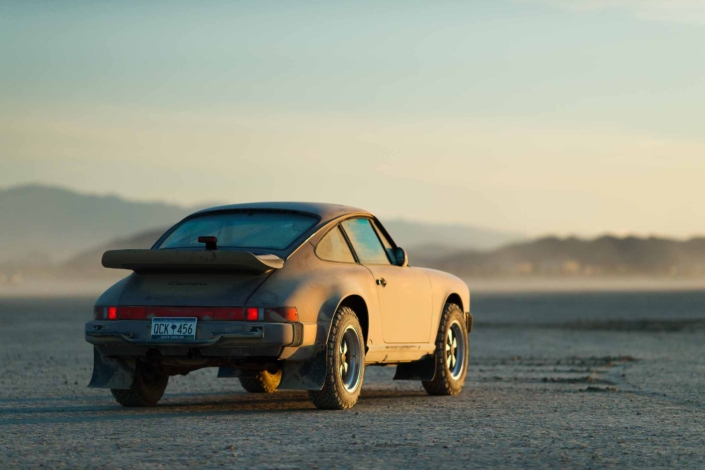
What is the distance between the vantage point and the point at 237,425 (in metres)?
9.22

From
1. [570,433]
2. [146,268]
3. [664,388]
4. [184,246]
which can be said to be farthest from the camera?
[664,388]

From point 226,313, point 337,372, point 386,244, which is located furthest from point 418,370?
point 226,313

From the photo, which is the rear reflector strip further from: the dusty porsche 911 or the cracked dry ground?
the cracked dry ground

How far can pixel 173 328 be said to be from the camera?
9781 mm

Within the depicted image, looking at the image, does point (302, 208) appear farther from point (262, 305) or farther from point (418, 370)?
point (418, 370)

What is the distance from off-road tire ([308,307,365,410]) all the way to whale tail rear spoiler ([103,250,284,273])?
72 cm

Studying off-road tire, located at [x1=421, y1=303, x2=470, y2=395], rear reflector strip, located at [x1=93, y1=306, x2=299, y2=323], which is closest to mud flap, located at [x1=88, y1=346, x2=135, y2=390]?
rear reflector strip, located at [x1=93, y1=306, x2=299, y2=323]

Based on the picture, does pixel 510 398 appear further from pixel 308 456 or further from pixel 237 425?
pixel 308 456

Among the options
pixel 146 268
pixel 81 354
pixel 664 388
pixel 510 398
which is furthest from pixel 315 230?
pixel 81 354

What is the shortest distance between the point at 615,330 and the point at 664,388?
16.7 metres

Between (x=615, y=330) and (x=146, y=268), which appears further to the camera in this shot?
(x=615, y=330)

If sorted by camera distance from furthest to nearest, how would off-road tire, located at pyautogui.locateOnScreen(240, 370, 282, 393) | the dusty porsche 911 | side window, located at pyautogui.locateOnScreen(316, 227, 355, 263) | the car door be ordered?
off-road tire, located at pyautogui.locateOnScreen(240, 370, 282, 393) < the car door < side window, located at pyautogui.locateOnScreen(316, 227, 355, 263) < the dusty porsche 911

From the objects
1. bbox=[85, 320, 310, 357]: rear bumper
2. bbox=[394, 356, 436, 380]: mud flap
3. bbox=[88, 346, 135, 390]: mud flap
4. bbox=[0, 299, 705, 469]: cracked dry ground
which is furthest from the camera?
bbox=[394, 356, 436, 380]: mud flap

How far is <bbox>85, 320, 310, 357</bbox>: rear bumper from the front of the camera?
9594 millimetres
